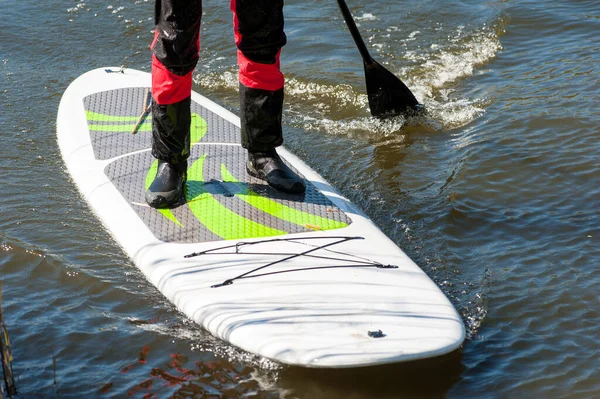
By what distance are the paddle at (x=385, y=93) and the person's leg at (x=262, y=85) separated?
1.45 meters

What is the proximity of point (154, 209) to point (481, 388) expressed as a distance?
1.82 metres

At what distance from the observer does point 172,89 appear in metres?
3.92

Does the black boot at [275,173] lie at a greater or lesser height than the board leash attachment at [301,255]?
greater

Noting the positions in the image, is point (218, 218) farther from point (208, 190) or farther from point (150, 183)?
point (150, 183)

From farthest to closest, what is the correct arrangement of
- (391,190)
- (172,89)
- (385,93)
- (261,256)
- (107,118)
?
(385,93) → (107,118) → (391,190) → (172,89) → (261,256)

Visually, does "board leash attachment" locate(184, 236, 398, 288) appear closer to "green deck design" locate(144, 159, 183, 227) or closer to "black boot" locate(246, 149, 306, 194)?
"green deck design" locate(144, 159, 183, 227)

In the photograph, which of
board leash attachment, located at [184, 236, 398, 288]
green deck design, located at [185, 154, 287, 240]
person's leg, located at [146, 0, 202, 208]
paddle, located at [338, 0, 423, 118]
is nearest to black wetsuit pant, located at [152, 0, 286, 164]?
person's leg, located at [146, 0, 202, 208]

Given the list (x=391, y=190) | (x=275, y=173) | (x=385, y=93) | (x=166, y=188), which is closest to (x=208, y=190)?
(x=166, y=188)

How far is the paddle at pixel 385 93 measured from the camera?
18.1 ft

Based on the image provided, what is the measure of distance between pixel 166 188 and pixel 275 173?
0.55m

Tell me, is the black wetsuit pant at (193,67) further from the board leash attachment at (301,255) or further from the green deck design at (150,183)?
the board leash attachment at (301,255)

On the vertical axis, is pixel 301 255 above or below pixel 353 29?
below

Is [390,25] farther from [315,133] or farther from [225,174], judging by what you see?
[225,174]

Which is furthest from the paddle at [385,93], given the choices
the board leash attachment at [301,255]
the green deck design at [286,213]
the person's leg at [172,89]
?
the board leash attachment at [301,255]
